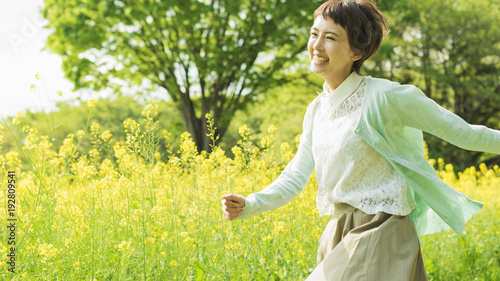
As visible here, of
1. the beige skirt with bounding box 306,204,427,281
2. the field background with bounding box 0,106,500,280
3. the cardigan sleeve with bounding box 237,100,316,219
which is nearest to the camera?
the beige skirt with bounding box 306,204,427,281

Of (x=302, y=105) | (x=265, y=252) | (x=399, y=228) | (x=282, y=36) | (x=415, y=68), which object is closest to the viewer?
(x=399, y=228)

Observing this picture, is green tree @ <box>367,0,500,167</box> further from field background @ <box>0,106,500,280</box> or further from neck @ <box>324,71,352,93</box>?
neck @ <box>324,71,352,93</box>

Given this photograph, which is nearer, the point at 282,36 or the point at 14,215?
the point at 14,215

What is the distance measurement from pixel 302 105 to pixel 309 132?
18953mm

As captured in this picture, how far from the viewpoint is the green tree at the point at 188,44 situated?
1263cm

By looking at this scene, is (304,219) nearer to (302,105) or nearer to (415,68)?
(415,68)

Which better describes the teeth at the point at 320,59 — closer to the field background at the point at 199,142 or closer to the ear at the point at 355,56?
the ear at the point at 355,56

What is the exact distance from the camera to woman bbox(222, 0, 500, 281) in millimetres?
1675

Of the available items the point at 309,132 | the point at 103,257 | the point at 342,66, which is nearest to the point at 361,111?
the point at 342,66

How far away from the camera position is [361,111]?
1800mm

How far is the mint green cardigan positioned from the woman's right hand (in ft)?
0.10

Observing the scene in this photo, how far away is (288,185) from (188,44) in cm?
1244

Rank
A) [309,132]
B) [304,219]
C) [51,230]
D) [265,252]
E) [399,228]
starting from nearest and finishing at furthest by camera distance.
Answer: [399,228] → [309,132] → [51,230] → [265,252] → [304,219]

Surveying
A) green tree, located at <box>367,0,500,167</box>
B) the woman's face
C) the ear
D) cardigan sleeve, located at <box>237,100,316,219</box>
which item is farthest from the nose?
green tree, located at <box>367,0,500,167</box>
